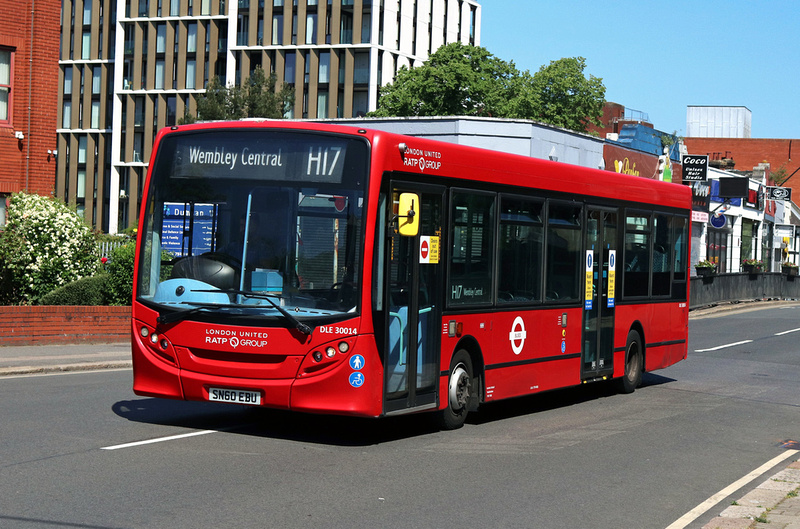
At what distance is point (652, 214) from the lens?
17.3 m

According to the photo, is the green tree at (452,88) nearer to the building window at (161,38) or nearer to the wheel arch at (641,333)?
the building window at (161,38)

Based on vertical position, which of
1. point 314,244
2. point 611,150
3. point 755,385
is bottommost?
point 755,385

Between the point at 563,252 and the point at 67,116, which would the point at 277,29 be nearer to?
the point at 67,116

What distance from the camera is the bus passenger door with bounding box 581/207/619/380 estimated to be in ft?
49.4

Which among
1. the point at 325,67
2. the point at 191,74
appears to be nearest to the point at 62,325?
the point at 325,67

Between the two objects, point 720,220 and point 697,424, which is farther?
point 720,220

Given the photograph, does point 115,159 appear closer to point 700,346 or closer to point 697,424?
point 700,346

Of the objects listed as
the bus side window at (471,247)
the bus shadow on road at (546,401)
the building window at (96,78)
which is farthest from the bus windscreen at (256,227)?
the building window at (96,78)

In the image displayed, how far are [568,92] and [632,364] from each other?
2082 inches

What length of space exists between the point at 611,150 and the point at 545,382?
28.9 m

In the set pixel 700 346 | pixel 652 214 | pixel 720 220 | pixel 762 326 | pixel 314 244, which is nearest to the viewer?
pixel 314 244

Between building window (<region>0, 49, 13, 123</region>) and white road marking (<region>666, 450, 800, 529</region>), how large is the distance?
19696 mm

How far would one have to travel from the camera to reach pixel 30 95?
25.5 meters

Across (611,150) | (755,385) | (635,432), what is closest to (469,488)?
(635,432)
